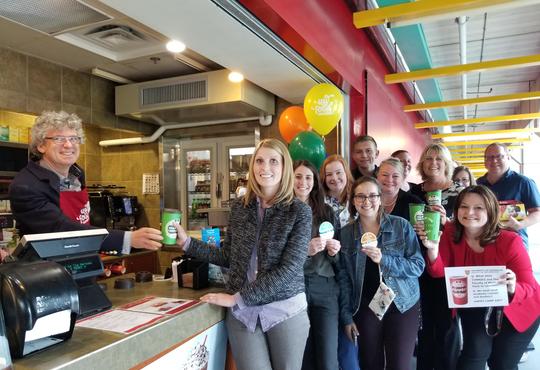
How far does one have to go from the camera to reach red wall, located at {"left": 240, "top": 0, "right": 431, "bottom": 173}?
8.28 ft

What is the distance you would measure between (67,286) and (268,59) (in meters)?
2.46

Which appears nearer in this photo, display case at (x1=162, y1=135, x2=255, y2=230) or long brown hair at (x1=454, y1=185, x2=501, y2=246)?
long brown hair at (x1=454, y1=185, x2=501, y2=246)

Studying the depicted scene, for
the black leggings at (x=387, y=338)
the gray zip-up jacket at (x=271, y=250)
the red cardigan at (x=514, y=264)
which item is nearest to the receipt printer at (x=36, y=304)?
the gray zip-up jacket at (x=271, y=250)

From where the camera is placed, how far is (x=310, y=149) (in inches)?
131

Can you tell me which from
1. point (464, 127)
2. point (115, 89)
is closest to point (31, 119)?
point (115, 89)

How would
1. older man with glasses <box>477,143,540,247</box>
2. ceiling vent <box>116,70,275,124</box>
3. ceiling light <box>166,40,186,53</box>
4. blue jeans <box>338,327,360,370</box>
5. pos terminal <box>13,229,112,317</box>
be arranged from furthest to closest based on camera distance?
ceiling vent <box>116,70,275,124</box>
ceiling light <box>166,40,186,53</box>
older man with glasses <box>477,143,540,247</box>
blue jeans <box>338,327,360,370</box>
pos terminal <box>13,229,112,317</box>

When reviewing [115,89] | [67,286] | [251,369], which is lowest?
[251,369]

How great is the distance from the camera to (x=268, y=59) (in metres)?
3.17

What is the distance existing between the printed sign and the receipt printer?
73.1 inches

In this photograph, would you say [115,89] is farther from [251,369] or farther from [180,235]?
[251,369]

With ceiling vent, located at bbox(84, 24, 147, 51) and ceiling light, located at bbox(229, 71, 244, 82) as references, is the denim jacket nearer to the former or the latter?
ceiling light, located at bbox(229, 71, 244, 82)

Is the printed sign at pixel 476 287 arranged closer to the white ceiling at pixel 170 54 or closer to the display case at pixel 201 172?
the white ceiling at pixel 170 54

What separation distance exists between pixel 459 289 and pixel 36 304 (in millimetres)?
2008

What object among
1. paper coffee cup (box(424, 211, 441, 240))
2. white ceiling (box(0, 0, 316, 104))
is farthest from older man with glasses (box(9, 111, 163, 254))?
paper coffee cup (box(424, 211, 441, 240))
